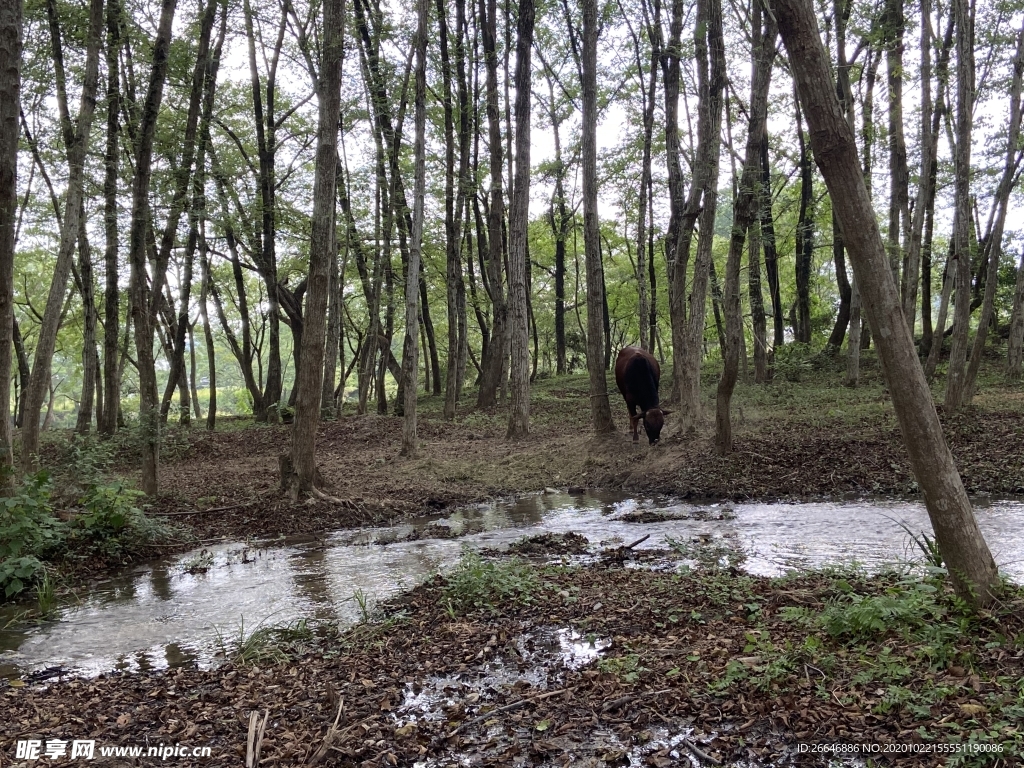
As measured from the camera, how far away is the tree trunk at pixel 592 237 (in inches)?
519

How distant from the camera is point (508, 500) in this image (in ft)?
34.7

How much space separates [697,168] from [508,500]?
692 centimetres

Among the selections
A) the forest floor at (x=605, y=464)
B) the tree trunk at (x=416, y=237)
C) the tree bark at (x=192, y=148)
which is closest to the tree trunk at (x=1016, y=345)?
the forest floor at (x=605, y=464)

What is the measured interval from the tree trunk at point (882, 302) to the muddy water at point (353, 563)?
1.71m

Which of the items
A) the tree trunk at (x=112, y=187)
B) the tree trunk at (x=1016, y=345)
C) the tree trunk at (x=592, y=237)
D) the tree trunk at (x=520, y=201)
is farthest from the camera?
the tree trunk at (x=1016, y=345)

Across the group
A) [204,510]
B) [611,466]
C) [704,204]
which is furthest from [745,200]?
[204,510]

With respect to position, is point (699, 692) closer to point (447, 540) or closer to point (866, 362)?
point (447, 540)

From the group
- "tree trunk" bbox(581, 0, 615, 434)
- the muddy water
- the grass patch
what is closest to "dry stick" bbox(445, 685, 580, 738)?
the grass patch

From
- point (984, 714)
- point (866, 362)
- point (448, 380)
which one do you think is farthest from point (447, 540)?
point (866, 362)

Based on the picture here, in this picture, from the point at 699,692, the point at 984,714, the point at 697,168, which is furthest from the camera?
the point at 697,168

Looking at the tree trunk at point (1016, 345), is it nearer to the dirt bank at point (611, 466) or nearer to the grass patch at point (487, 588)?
the dirt bank at point (611, 466)

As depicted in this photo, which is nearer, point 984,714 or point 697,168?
point 984,714

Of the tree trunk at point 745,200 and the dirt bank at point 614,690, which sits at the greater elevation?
the tree trunk at point 745,200

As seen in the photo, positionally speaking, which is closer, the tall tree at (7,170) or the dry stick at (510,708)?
the dry stick at (510,708)
